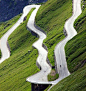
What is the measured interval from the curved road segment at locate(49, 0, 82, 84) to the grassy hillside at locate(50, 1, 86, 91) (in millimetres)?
1582

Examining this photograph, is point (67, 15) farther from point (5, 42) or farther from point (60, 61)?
point (60, 61)

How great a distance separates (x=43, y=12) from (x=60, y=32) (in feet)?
144

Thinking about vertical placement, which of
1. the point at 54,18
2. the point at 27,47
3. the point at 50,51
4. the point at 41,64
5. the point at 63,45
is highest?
the point at 54,18

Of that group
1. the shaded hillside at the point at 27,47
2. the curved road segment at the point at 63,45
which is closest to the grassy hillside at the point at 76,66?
the curved road segment at the point at 63,45

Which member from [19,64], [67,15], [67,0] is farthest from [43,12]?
[19,64]

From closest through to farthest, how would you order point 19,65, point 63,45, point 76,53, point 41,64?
1. point 76,53
2. point 41,64
3. point 63,45
4. point 19,65

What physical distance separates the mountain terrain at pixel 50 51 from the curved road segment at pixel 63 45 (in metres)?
1.47

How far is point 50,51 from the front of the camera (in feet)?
332

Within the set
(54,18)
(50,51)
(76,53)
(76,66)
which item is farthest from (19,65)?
(76,66)

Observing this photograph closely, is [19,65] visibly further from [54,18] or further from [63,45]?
[54,18]

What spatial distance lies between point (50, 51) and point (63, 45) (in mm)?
6805

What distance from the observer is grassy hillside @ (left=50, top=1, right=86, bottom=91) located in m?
53.0

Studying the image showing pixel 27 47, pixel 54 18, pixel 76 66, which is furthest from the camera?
pixel 54 18

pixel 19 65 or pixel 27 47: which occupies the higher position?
pixel 27 47
